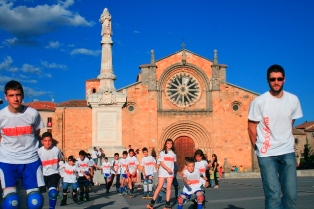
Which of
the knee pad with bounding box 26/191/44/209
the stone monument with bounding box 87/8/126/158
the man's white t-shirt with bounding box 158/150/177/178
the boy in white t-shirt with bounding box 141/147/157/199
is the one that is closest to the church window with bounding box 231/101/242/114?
the stone monument with bounding box 87/8/126/158

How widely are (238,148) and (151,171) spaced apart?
27.7 meters

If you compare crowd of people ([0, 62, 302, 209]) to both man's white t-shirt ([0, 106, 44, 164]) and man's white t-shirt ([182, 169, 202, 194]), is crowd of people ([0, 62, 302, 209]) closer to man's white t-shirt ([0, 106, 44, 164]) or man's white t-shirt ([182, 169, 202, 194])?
man's white t-shirt ([0, 106, 44, 164])

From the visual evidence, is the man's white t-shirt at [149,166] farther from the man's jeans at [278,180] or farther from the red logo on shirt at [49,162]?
the man's jeans at [278,180]

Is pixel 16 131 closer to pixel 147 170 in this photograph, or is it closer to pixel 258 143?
pixel 258 143

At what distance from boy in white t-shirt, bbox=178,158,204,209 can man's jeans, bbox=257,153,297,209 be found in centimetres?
403

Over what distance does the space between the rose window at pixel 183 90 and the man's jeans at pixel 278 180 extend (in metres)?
37.2

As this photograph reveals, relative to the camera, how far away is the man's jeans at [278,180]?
18.4 feet

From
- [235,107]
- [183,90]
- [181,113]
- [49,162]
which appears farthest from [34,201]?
[235,107]

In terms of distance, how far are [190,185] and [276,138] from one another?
4.51 meters

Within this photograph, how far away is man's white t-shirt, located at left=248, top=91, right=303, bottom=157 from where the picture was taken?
18.9 feet

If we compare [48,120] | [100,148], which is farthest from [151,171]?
[48,120]

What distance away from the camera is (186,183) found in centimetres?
1004

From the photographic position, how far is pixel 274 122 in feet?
19.1

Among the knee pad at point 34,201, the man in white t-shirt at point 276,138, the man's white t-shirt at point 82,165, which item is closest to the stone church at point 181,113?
the man's white t-shirt at point 82,165
